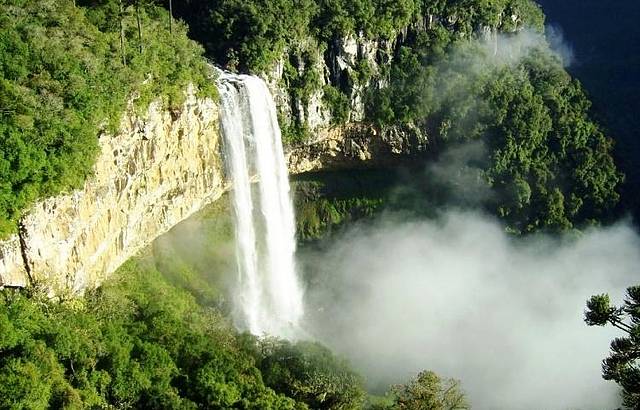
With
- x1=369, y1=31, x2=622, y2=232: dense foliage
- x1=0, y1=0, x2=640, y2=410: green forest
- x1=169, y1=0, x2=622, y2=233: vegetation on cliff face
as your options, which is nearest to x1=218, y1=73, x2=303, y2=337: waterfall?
x1=0, y1=0, x2=640, y2=410: green forest

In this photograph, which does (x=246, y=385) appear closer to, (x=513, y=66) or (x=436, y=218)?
(x=436, y=218)

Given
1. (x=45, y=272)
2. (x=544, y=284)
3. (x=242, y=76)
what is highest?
(x=242, y=76)

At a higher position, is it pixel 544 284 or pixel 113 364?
pixel 544 284

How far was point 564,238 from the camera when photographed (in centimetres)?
5559

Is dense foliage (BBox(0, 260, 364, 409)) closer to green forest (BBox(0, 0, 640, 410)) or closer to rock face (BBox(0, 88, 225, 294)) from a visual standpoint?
green forest (BBox(0, 0, 640, 410))

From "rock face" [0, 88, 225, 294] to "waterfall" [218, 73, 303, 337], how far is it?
1344 mm

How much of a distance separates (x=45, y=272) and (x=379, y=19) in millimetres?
33915

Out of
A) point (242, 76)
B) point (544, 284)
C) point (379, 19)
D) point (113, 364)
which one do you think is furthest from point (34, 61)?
point (544, 284)

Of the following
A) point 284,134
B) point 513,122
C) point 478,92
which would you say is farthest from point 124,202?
point 513,122

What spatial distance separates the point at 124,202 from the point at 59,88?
26.5 feet

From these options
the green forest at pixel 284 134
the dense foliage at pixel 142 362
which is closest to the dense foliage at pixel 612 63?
the green forest at pixel 284 134

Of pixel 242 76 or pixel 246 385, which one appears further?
pixel 242 76

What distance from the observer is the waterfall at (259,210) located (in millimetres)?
39719

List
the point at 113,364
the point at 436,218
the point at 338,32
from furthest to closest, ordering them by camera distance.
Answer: the point at 436,218 → the point at 338,32 → the point at 113,364
